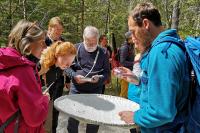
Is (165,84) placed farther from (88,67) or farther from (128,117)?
(88,67)

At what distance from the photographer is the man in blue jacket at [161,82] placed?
1840mm

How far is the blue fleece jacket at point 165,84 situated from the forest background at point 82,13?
7.93m

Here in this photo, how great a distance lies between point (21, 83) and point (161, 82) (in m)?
0.98

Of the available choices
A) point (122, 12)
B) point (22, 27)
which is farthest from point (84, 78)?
point (122, 12)

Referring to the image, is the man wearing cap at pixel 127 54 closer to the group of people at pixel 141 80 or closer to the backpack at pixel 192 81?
the group of people at pixel 141 80

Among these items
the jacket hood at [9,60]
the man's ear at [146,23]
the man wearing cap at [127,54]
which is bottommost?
the man wearing cap at [127,54]

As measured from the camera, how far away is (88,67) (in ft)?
15.0

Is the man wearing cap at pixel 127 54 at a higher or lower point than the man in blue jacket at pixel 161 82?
lower

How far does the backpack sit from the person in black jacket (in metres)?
2.58

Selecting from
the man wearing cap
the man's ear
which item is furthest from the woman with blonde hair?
the man wearing cap

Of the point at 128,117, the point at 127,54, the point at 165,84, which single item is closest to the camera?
the point at 165,84

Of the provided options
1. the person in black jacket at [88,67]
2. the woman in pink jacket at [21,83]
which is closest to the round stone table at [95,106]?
the woman in pink jacket at [21,83]

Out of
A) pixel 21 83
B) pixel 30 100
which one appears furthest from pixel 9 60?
pixel 30 100

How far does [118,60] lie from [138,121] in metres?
5.31
